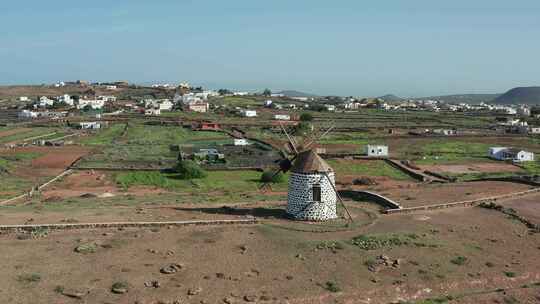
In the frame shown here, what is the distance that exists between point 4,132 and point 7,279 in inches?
2895

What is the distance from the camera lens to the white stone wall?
25656 millimetres

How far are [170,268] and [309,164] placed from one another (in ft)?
30.5

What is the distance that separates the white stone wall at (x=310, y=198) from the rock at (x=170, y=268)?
27.1ft

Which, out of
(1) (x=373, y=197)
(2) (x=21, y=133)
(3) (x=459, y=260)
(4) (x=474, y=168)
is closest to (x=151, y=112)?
(2) (x=21, y=133)

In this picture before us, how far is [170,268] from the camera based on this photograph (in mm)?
19094

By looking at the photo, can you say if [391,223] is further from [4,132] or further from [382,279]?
[4,132]

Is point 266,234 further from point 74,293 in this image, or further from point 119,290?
point 74,293

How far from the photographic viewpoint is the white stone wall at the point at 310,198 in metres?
25.7

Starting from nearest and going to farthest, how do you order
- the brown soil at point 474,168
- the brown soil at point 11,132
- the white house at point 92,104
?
the brown soil at point 474,168 → the brown soil at point 11,132 → the white house at point 92,104

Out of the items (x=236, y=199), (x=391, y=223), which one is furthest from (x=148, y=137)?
(x=391, y=223)

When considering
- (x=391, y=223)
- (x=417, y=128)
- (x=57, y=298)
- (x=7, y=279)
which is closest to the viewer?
(x=57, y=298)

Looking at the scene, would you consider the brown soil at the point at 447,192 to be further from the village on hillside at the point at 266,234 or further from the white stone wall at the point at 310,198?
the white stone wall at the point at 310,198

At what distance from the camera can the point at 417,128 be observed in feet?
322

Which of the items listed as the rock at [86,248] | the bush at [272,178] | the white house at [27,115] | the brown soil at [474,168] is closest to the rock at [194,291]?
the rock at [86,248]
